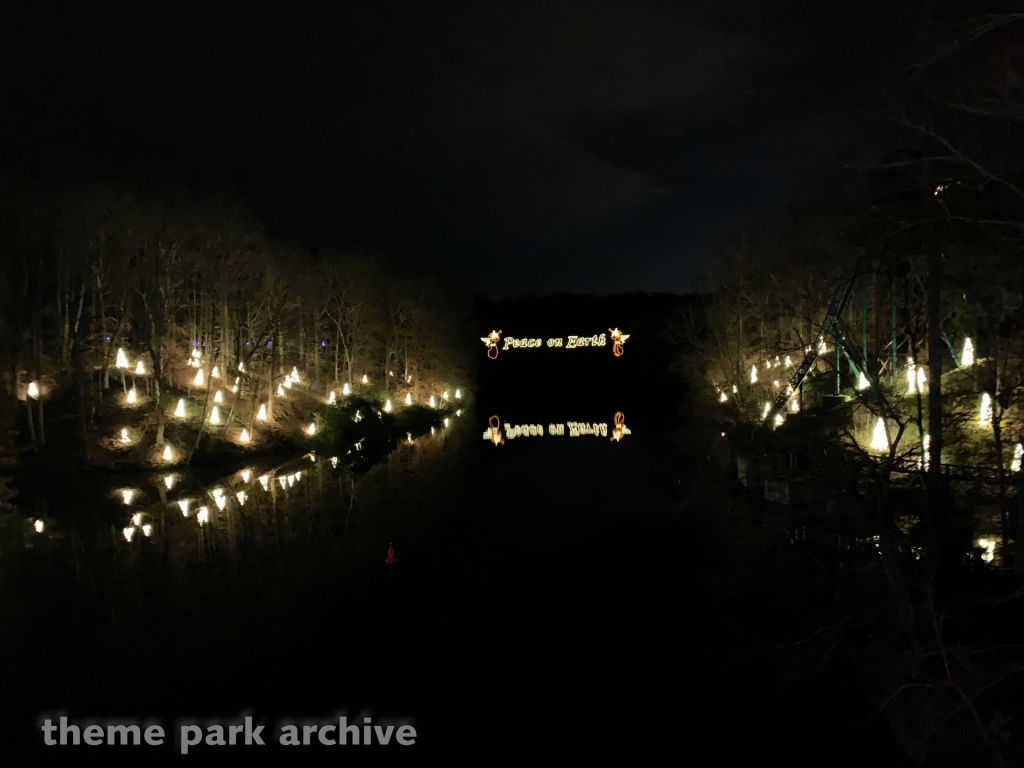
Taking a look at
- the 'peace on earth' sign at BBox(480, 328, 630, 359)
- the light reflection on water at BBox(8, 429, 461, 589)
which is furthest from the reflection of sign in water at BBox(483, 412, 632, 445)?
the 'peace on earth' sign at BBox(480, 328, 630, 359)

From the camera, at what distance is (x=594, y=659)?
9.09 m

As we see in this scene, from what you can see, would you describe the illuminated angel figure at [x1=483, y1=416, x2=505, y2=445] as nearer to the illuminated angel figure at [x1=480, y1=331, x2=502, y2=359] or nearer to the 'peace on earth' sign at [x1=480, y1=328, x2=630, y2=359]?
the illuminated angel figure at [x1=480, y1=331, x2=502, y2=359]

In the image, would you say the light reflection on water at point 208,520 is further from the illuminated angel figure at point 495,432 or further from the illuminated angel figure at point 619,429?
the illuminated angel figure at point 619,429

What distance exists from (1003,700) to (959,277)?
5.92 meters

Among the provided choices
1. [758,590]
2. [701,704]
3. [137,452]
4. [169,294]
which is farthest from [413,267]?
[701,704]

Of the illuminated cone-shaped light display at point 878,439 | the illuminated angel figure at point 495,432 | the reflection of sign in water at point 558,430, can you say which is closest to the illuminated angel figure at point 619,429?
the reflection of sign in water at point 558,430

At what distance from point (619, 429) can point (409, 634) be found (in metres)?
36.3

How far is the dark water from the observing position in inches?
284

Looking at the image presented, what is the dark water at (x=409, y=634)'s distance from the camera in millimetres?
7215

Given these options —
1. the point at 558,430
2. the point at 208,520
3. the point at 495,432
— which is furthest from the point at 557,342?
the point at 208,520

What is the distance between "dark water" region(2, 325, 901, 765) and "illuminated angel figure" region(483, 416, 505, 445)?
18.9 metres

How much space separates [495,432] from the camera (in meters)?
43.2

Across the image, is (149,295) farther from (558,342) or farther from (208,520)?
(558,342)

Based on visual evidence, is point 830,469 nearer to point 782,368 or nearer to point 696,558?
point 696,558
